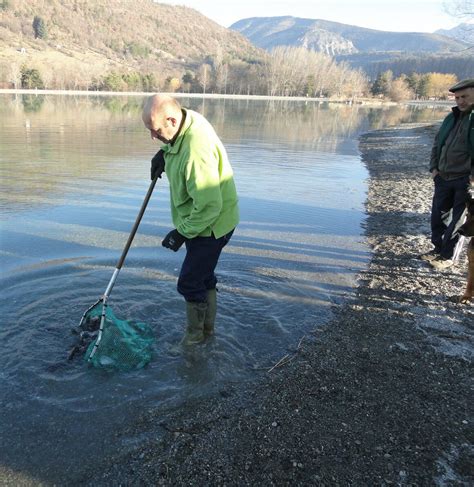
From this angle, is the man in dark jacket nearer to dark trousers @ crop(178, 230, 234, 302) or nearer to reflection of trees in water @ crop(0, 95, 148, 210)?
dark trousers @ crop(178, 230, 234, 302)

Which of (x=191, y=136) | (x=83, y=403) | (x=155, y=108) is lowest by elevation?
(x=83, y=403)

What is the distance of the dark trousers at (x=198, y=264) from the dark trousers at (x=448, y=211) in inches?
158

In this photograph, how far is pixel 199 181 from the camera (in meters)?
3.40

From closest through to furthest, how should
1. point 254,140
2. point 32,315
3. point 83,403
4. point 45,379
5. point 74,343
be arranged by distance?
point 83,403
point 45,379
point 74,343
point 32,315
point 254,140

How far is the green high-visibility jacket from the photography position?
3383mm

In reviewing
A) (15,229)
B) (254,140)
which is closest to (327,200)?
(15,229)

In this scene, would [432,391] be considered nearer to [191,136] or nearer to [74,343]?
[191,136]

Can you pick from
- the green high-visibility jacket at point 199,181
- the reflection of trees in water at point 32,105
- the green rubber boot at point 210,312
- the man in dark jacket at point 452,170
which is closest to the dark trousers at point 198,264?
the green high-visibility jacket at point 199,181

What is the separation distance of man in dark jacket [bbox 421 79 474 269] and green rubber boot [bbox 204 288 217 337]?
3996 millimetres

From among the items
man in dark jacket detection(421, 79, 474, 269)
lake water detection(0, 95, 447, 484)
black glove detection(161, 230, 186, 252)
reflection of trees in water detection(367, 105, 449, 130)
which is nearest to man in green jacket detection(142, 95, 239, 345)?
black glove detection(161, 230, 186, 252)

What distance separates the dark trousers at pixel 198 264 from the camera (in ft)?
12.5

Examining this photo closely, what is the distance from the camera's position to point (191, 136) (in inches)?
132

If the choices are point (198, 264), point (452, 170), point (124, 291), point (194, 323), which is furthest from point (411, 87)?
point (198, 264)

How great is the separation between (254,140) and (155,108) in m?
22.7
